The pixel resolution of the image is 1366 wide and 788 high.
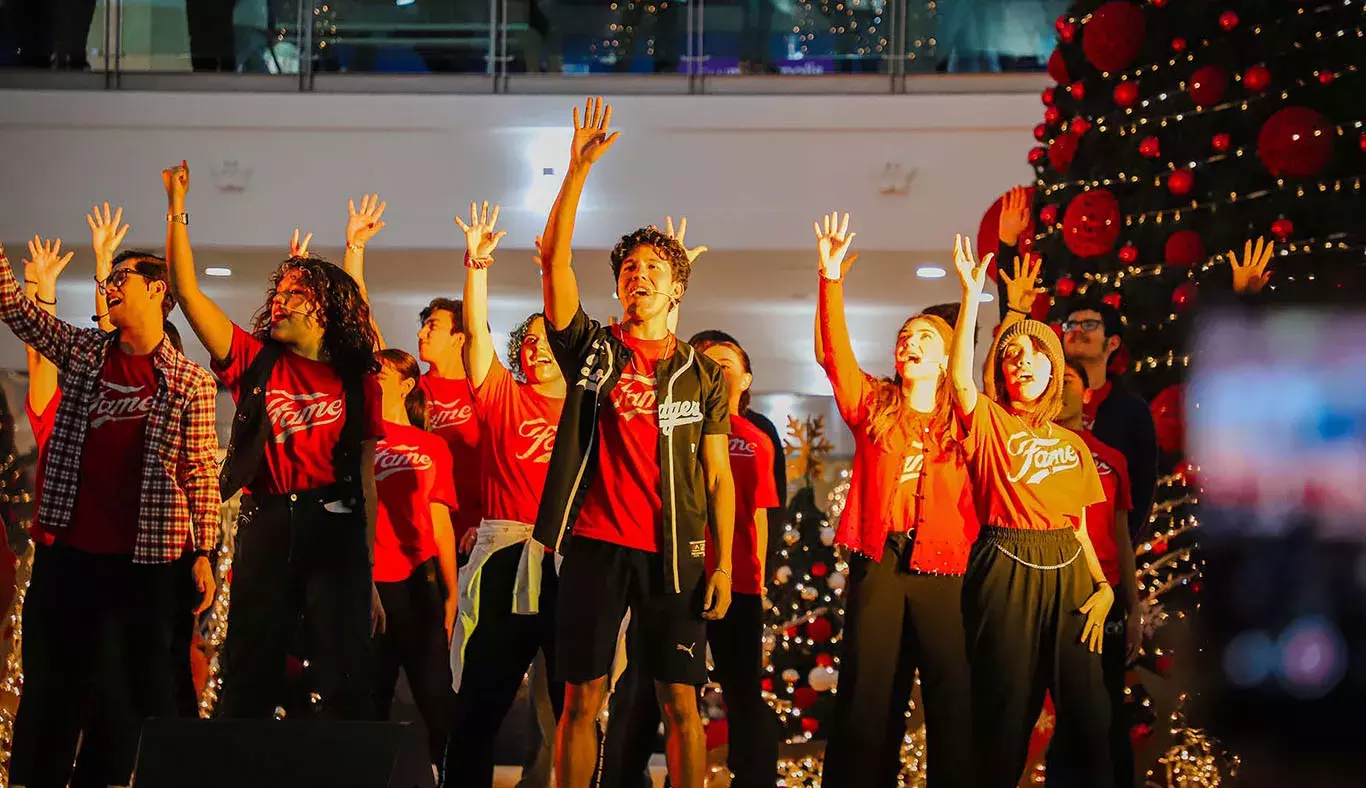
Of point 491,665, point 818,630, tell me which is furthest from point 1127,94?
point 491,665

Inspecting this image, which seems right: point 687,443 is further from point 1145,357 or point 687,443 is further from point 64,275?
point 64,275

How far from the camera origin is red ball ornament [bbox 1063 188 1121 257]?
189 inches

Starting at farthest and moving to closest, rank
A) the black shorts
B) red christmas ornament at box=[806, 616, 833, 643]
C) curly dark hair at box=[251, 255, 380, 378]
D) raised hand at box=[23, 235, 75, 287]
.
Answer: red christmas ornament at box=[806, 616, 833, 643] → raised hand at box=[23, 235, 75, 287] → curly dark hair at box=[251, 255, 380, 378] → the black shorts

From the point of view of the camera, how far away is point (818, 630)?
595 cm

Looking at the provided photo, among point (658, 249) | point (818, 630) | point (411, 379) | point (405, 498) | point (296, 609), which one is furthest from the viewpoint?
point (818, 630)

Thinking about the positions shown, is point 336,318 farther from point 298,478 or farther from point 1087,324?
point 1087,324

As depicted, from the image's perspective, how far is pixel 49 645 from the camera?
4375mm

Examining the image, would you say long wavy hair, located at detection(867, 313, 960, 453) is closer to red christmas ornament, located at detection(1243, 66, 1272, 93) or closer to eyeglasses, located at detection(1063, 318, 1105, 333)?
eyeglasses, located at detection(1063, 318, 1105, 333)

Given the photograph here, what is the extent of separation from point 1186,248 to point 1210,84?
0.46m

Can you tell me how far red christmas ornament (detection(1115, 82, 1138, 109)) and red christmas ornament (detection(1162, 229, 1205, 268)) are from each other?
1.43 ft

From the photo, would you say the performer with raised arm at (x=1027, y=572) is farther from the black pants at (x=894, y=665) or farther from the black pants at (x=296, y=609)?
the black pants at (x=296, y=609)

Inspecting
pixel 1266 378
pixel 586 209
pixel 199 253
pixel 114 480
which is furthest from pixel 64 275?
pixel 1266 378

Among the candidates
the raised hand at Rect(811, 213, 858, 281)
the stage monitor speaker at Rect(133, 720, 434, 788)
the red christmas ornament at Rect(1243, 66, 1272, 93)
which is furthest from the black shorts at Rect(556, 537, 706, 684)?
the red christmas ornament at Rect(1243, 66, 1272, 93)

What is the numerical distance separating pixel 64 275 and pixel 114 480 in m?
6.51
